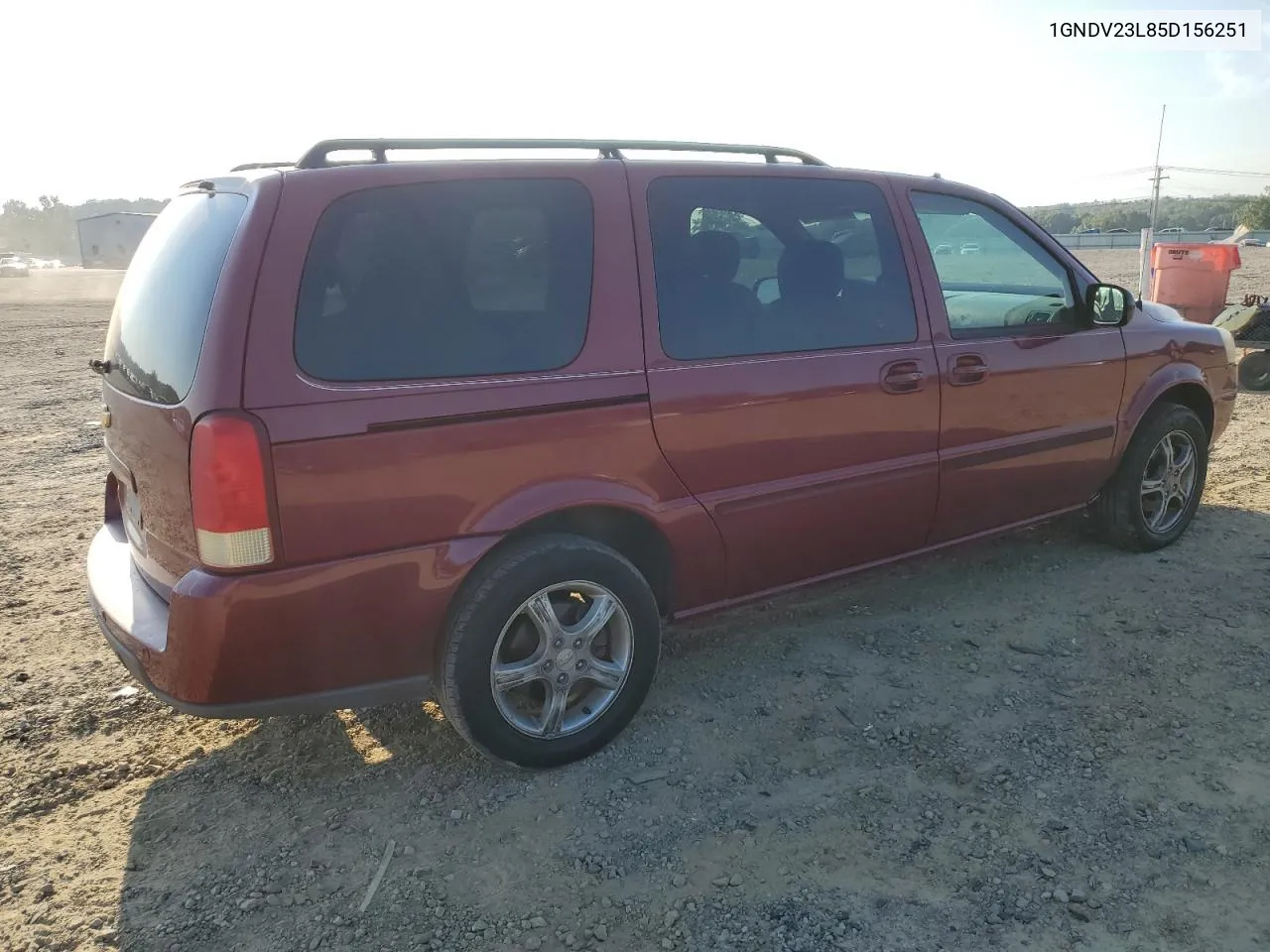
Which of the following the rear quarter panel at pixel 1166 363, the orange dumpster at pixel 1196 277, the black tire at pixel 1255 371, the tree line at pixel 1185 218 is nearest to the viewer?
the rear quarter panel at pixel 1166 363

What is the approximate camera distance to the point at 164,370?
264cm

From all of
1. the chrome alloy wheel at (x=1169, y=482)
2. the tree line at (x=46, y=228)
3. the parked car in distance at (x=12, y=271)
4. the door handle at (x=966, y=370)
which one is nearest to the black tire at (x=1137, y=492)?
the chrome alloy wheel at (x=1169, y=482)

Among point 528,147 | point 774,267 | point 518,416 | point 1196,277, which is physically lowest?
point 1196,277

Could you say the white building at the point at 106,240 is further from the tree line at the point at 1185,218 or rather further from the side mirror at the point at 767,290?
the side mirror at the point at 767,290

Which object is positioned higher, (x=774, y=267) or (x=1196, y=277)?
(x=774, y=267)

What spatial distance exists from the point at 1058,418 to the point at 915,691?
1.56 m

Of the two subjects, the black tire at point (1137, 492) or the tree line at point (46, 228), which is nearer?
the black tire at point (1137, 492)

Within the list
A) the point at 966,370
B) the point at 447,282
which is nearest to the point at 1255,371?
the point at 966,370

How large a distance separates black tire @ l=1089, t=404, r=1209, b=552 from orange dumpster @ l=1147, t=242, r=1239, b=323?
265 inches

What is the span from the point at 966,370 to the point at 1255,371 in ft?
22.6

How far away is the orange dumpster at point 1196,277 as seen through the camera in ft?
34.3

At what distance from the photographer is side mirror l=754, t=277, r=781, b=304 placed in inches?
133

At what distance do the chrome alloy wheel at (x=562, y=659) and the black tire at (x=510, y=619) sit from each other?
21 mm

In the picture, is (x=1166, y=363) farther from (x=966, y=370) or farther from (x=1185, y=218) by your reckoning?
(x=1185, y=218)
